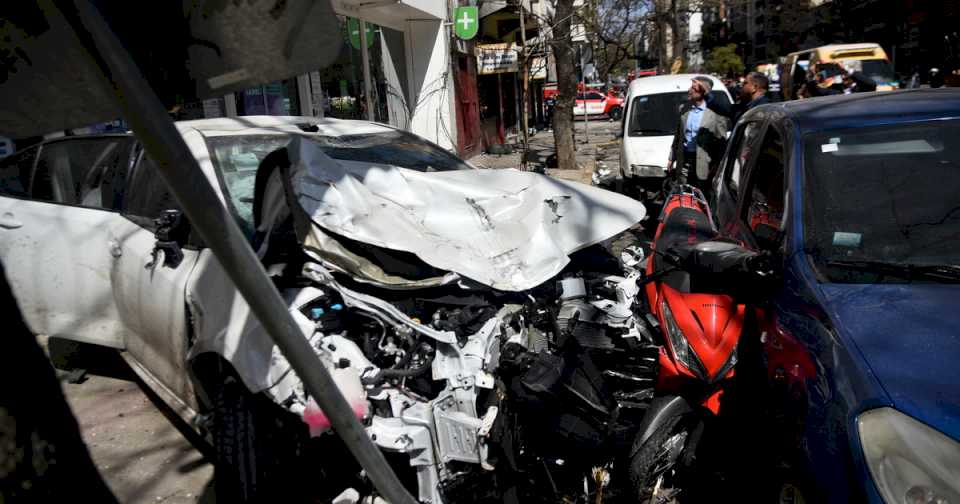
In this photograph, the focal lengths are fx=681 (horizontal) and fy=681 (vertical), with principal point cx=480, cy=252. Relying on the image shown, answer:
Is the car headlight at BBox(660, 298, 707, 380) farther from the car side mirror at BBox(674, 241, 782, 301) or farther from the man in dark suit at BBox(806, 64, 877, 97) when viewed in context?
the man in dark suit at BBox(806, 64, 877, 97)

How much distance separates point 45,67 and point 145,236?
213 cm

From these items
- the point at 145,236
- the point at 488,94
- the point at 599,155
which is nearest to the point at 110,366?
the point at 145,236

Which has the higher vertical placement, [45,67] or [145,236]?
[45,67]

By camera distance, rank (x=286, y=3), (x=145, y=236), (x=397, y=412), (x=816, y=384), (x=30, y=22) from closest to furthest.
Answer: (x=30, y=22) < (x=286, y=3) < (x=816, y=384) < (x=397, y=412) < (x=145, y=236)

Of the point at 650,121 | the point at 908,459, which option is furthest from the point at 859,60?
the point at 908,459

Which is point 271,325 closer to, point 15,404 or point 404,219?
point 15,404

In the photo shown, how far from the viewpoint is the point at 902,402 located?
1.93m

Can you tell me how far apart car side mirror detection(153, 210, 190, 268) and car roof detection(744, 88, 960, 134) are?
3.06m

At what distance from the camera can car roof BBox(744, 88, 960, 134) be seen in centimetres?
315

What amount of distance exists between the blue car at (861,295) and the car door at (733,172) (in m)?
0.12

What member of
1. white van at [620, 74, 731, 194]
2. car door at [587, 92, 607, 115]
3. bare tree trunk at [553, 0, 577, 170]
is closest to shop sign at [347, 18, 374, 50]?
bare tree trunk at [553, 0, 577, 170]

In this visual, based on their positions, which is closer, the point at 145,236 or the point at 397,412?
the point at 397,412

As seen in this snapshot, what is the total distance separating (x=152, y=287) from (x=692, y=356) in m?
2.68

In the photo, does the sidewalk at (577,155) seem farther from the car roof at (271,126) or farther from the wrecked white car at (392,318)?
the wrecked white car at (392,318)
